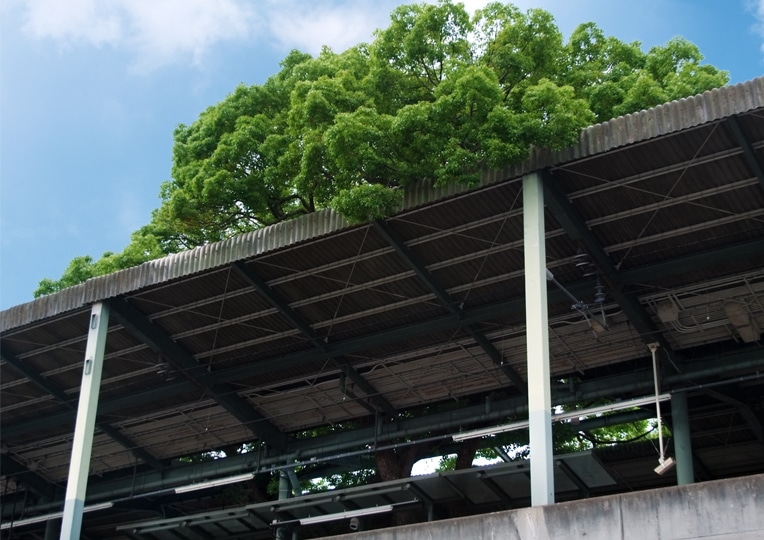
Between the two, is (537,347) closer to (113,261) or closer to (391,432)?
(391,432)

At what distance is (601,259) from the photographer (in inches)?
787

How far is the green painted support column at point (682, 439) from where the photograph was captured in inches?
857

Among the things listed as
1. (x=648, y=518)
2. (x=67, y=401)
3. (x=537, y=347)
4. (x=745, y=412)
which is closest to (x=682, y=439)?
(x=745, y=412)

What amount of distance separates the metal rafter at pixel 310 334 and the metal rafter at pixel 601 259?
266 inches

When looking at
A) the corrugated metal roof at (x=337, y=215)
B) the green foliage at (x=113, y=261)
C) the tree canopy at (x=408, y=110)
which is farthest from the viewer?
the green foliage at (x=113, y=261)

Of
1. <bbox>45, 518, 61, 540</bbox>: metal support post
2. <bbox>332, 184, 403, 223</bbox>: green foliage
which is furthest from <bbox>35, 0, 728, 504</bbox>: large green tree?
<bbox>45, 518, 61, 540</bbox>: metal support post

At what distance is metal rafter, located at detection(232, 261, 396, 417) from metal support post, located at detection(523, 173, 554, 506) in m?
6.68

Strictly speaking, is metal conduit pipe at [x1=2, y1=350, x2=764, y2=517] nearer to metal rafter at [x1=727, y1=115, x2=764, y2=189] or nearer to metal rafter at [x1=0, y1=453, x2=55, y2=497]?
metal rafter at [x1=0, y1=453, x2=55, y2=497]

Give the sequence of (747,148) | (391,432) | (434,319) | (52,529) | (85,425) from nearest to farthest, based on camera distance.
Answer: (747,148), (85,425), (434,319), (391,432), (52,529)

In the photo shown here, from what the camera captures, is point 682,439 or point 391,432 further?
point 391,432

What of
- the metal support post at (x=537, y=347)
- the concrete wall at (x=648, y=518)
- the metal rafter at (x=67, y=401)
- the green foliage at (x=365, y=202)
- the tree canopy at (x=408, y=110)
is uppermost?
the tree canopy at (x=408, y=110)

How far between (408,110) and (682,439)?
9779 millimetres

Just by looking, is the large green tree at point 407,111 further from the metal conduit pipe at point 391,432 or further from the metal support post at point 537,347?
the metal conduit pipe at point 391,432

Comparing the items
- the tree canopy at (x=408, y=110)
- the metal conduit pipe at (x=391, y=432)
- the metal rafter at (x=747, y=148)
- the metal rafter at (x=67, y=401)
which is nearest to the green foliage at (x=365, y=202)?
the tree canopy at (x=408, y=110)
